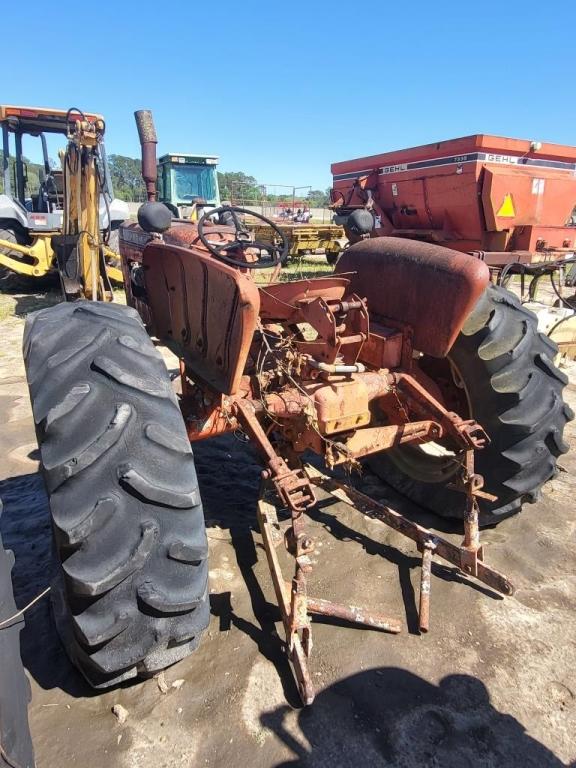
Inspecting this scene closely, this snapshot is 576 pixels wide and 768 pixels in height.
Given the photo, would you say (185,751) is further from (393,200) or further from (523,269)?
(393,200)

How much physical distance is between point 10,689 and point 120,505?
1.70 ft

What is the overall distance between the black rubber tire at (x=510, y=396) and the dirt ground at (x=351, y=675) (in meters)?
0.41

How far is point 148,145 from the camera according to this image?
6246mm

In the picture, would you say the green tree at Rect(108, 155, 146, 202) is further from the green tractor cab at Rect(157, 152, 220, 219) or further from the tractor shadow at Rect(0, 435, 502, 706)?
the tractor shadow at Rect(0, 435, 502, 706)

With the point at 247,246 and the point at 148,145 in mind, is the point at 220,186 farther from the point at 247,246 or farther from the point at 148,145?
the point at 247,246

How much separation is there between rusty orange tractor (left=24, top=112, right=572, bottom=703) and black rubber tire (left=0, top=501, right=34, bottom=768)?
238 mm

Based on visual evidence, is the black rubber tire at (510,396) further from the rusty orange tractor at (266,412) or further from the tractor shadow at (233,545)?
the tractor shadow at (233,545)

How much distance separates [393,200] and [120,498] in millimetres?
9603

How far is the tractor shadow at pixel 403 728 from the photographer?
177 cm

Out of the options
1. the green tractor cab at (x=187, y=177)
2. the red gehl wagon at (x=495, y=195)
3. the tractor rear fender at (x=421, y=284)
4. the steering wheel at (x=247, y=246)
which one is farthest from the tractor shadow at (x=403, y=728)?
the green tractor cab at (x=187, y=177)

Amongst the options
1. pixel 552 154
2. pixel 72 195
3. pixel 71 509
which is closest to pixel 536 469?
pixel 71 509

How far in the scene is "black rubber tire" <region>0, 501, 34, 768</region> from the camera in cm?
126

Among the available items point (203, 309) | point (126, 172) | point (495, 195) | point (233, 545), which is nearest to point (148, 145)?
point (203, 309)

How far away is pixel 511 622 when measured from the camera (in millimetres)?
2363
